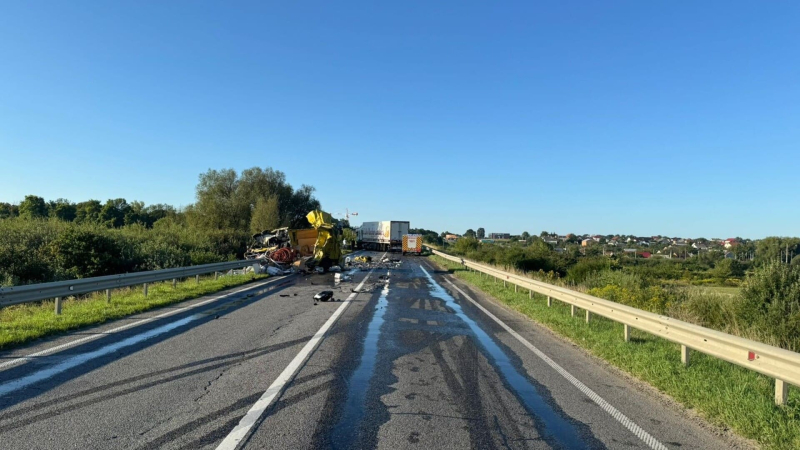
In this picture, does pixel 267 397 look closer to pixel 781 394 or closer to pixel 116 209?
pixel 781 394

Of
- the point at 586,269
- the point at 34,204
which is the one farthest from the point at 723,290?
the point at 34,204

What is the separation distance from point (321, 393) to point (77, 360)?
12.5 ft

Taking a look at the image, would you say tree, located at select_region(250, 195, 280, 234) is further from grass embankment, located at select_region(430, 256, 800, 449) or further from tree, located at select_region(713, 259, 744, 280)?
grass embankment, located at select_region(430, 256, 800, 449)

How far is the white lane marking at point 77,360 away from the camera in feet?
19.2

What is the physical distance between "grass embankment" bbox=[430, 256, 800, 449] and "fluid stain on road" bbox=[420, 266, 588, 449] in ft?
5.51

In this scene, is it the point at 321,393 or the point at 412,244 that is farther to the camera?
the point at 412,244

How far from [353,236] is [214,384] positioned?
235 ft

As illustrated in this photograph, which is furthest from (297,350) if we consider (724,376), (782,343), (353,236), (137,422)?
(353,236)

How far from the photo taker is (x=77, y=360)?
23.4ft

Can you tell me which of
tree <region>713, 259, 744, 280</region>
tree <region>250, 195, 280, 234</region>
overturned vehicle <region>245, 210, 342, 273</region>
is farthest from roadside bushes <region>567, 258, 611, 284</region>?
tree <region>250, 195, 280, 234</region>

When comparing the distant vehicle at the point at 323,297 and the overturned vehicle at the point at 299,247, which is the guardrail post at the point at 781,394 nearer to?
the distant vehicle at the point at 323,297

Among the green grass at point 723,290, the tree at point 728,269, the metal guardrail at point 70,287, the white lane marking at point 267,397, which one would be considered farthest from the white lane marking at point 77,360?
the tree at point 728,269

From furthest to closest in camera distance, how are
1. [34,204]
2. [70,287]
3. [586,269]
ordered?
1. [34,204]
2. [586,269]
3. [70,287]

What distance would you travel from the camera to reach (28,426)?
459 cm
